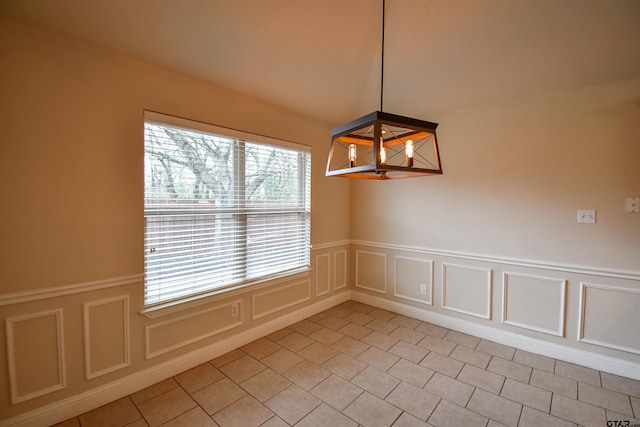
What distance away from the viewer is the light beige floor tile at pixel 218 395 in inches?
80.5

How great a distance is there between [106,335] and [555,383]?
3474mm

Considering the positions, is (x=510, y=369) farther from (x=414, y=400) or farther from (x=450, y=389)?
(x=414, y=400)

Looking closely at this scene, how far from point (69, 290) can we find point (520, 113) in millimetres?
4024

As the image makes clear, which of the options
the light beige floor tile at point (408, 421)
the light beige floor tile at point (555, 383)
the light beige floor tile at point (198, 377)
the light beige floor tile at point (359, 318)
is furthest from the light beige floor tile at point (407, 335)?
the light beige floor tile at point (198, 377)

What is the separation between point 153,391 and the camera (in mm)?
2197

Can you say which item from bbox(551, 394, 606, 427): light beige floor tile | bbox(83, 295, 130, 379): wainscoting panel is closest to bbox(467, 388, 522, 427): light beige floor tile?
bbox(551, 394, 606, 427): light beige floor tile

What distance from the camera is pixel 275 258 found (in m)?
3.19

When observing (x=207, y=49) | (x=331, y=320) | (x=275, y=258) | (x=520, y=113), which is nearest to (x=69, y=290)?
(x=275, y=258)

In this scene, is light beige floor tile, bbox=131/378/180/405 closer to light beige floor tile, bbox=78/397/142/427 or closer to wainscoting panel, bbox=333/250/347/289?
light beige floor tile, bbox=78/397/142/427

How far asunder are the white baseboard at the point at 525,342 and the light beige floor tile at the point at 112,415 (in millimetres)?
2859

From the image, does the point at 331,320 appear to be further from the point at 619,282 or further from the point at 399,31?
the point at 399,31

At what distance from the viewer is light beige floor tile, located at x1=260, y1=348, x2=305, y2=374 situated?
2.52 metres

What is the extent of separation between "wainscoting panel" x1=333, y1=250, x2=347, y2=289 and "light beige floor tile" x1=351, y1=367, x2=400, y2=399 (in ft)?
5.23

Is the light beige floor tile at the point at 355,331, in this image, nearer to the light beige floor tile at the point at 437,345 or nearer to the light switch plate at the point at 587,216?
the light beige floor tile at the point at 437,345
